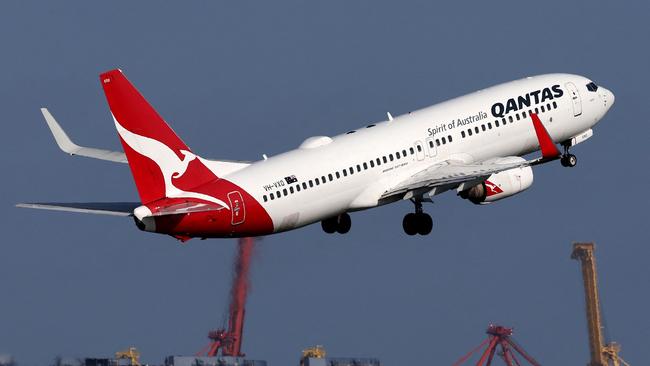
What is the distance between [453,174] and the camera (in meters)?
94.1

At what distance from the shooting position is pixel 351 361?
134 metres

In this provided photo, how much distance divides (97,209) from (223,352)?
78844 mm

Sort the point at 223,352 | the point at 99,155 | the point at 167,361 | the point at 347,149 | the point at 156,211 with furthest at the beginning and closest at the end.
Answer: the point at 223,352, the point at 167,361, the point at 99,155, the point at 347,149, the point at 156,211

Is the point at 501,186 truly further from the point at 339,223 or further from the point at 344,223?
the point at 339,223

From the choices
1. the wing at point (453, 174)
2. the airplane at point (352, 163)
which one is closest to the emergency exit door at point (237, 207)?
the airplane at point (352, 163)

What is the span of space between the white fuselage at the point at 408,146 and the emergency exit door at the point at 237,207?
70cm

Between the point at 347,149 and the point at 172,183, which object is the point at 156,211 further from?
the point at 347,149

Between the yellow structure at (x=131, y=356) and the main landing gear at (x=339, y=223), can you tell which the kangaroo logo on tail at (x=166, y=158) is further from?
the yellow structure at (x=131, y=356)

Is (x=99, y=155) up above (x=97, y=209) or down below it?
above

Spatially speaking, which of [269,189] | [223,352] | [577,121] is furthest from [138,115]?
[223,352]

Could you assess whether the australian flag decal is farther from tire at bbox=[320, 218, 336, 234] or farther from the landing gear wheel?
the landing gear wheel

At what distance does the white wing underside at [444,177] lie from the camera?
9344 centimetres

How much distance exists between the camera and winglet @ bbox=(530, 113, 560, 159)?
9075 cm

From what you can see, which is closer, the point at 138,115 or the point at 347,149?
the point at 138,115
